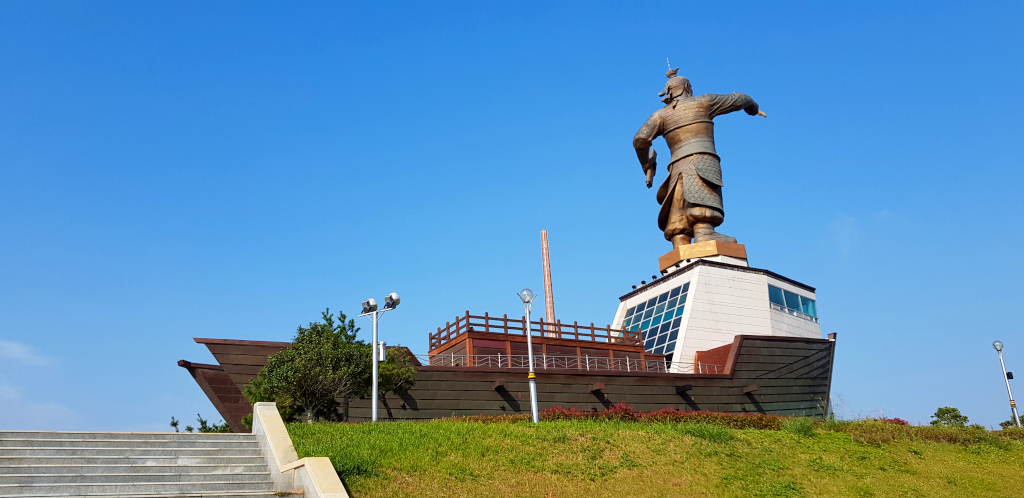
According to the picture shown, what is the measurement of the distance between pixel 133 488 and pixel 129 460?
1048mm

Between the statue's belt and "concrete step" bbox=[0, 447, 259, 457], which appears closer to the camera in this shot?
"concrete step" bbox=[0, 447, 259, 457]

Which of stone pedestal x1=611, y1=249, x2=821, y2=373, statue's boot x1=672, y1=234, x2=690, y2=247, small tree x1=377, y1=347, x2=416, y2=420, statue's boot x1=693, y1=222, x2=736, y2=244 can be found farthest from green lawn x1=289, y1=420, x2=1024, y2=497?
statue's boot x1=672, y1=234, x2=690, y2=247

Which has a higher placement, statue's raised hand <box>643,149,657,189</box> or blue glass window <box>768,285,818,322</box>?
statue's raised hand <box>643,149,657,189</box>

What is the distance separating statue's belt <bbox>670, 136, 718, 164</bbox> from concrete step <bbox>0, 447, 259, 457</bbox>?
22.5 meters

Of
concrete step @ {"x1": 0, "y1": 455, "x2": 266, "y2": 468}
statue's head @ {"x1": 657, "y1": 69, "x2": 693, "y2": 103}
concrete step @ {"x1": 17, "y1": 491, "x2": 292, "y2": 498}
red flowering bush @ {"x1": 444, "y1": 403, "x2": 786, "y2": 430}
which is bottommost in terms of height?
concrete step @ {"x1": 17, "y1": 491, "x2": 292, "y2": 498}

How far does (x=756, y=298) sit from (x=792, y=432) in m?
10.7

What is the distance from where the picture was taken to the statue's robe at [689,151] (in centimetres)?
2984

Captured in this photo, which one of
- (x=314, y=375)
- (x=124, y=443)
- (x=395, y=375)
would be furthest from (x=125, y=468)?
(x=395, y=375)

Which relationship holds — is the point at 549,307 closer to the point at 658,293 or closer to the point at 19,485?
the point at 658,293

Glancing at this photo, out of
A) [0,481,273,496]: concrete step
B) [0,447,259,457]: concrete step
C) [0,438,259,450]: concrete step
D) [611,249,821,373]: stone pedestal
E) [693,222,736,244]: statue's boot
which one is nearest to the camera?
[0,481,273,496]: concrete step

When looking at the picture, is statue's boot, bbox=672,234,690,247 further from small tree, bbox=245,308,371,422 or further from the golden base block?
small tree, bbox=245,308,371,422

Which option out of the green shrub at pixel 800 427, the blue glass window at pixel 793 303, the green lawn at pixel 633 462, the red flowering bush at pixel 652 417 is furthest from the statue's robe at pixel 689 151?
the green lawn at pixel 633 462

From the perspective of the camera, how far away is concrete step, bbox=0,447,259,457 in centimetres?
1134

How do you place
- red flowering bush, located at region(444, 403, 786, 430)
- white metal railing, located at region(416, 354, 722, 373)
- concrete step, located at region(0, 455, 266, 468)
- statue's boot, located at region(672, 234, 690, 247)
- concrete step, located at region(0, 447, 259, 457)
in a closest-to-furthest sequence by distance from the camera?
concrete step, located at region(0, 455, 266, 468)
concrete step, located at region(0, 447, 259, 457)
red flowering bush, located at region(444, 403, 786, 430)
white metal railing, located at region(416, 354, 722, 373)
statue's boot, located at region(672, 234, 690, 247)
